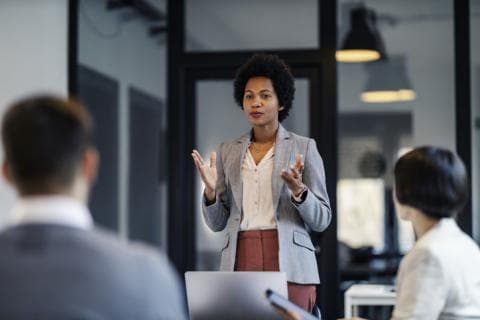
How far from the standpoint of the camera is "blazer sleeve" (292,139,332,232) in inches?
132

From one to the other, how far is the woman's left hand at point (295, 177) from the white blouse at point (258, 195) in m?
0.18

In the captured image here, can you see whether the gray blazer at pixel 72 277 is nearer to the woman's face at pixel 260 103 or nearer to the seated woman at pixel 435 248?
the seated woman at pixel 435 248

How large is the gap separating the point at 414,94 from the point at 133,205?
1.92 metres

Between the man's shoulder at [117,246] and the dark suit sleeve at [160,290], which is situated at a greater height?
the man's shoulder at [117,246]

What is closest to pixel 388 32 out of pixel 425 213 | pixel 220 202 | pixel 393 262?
pixel 393 262

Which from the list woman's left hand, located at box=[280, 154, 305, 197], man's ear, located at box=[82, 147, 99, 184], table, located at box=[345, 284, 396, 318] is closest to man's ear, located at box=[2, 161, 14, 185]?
man's ear, located at box=[82, 147, 99, 184]

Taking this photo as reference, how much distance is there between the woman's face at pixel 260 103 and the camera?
11.7 ft

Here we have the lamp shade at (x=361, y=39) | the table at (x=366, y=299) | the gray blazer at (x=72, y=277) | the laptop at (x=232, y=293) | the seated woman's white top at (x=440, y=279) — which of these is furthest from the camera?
the lamp shade at (x=361, y=39)

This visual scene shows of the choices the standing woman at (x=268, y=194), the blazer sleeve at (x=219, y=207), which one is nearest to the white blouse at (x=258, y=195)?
the standing woman at (x=268, y=194)

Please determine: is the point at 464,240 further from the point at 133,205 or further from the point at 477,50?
the point at 133,205

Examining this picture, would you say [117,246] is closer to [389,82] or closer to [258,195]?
[258,195]

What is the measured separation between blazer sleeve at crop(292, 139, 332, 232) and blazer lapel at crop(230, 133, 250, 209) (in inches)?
9.5

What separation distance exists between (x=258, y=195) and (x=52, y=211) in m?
1.97

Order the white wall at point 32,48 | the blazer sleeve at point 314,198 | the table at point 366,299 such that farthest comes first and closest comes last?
the white wall at point 32,48 < the table at point 366,299 < the blazer sleeve at point 314,198
